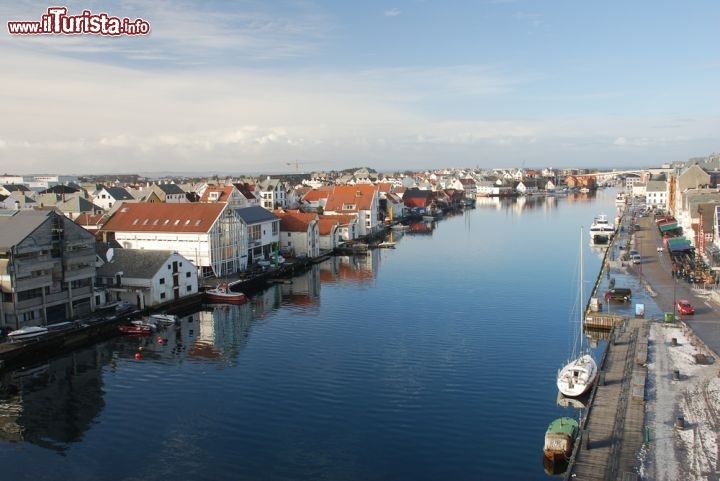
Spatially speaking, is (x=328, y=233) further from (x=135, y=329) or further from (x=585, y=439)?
(x=585, y=439)

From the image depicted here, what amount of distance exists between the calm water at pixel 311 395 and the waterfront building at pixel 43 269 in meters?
2.45

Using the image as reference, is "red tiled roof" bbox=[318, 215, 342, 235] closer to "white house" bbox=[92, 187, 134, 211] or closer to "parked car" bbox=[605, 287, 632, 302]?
"parked car" bbox=[605, 287, 632, 302]

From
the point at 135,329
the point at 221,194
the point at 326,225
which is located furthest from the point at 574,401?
the point at 221,194

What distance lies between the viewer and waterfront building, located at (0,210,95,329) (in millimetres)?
20359

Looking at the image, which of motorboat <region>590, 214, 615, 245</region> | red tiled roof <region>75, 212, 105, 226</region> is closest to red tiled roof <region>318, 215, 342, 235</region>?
red tiled roof <region>75, 212, 105, 226</region>

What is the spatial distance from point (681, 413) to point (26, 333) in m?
18.4

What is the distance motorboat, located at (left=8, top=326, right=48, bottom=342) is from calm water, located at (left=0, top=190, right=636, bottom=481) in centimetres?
124

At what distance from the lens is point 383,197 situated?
67188 millimetres

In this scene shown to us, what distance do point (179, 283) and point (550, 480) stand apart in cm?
1903

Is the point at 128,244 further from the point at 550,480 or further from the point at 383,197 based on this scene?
the point at 383,197

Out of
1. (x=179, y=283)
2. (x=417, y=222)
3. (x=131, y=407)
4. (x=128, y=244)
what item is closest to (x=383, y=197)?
(x=417, y=222)

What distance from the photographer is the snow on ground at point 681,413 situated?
1095cm

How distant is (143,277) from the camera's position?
25234 millimetres

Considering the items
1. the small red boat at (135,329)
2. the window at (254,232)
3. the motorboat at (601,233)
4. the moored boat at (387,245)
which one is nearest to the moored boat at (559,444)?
the small red boat at (135,329)
